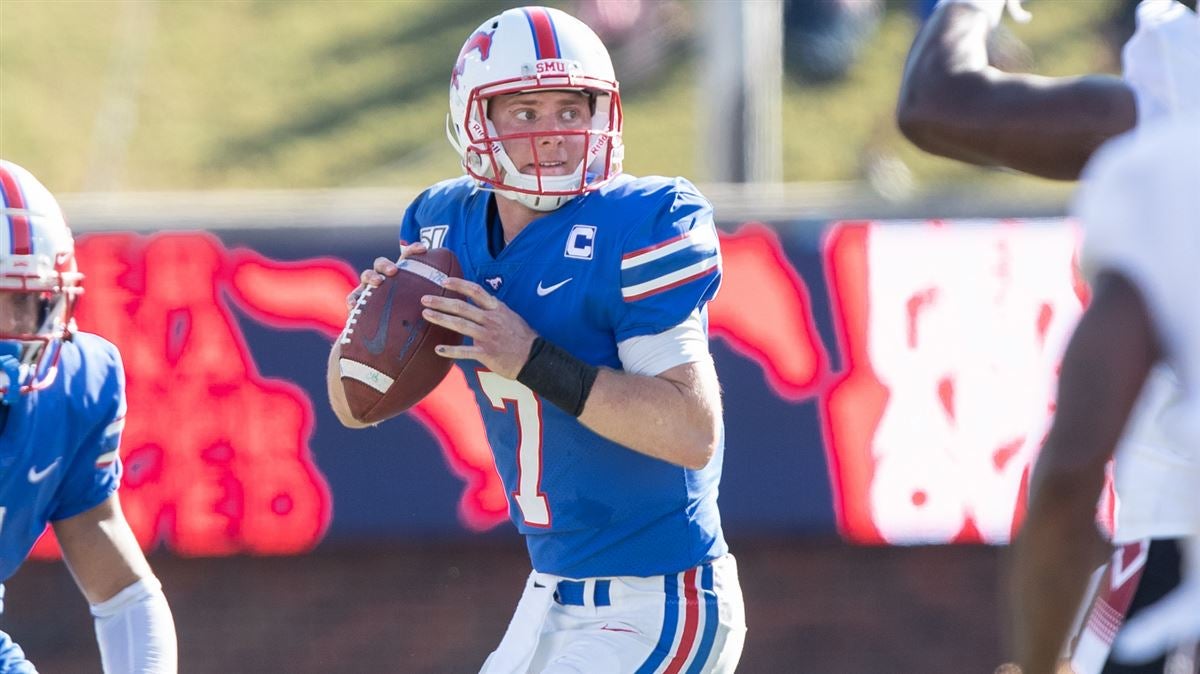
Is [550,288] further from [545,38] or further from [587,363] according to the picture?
[545,38]

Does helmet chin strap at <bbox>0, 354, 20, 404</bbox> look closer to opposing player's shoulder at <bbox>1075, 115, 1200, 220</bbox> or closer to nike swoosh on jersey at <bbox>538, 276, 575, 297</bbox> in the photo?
nike swoosh on jersey at <bbox>538, 276, 575, 297</bbox>

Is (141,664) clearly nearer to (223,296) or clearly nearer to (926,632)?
(223,296)

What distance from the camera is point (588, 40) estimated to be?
10.8 ft

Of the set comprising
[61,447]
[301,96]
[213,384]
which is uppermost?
[61,447]

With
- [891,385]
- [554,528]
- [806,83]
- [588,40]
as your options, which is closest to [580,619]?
[554,528]

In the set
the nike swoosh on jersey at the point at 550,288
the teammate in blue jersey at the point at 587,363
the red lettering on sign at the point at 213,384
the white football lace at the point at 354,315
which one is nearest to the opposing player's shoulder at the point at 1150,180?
the teammate in blue jersey at the point at 587,363

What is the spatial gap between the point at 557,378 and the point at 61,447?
903 mm

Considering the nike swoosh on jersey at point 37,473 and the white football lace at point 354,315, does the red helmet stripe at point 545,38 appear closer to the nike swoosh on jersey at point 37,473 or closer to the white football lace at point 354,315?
the white football lace at point 354,315

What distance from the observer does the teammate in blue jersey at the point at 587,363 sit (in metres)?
2.96

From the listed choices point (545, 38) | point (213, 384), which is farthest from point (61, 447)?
point (213, 384)

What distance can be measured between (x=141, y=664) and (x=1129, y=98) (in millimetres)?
1982

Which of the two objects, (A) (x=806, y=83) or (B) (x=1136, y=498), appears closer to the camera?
(B) (x=1136, y=498)

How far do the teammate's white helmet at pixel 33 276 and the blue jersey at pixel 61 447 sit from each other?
6cm

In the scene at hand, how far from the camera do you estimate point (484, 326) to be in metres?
2.97
